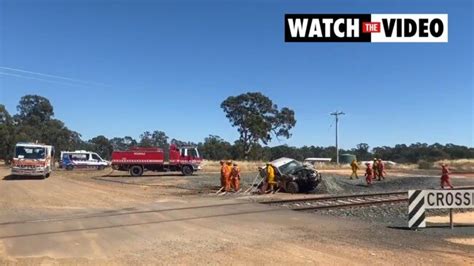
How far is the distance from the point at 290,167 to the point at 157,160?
22426 mm

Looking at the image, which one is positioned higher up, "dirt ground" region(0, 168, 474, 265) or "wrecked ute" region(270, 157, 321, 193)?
"wrecked ute" region(270, 157, 321, 193)

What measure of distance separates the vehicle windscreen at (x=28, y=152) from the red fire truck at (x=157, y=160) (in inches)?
420

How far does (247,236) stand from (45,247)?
4.71m

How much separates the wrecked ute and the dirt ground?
761 cm

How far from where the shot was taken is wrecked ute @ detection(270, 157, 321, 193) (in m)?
27.7

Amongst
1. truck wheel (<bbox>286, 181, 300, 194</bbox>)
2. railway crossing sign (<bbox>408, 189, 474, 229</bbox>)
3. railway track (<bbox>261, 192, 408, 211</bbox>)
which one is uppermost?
railway crossing sign (<bbox>408, 189, 474, 229</bbox>)

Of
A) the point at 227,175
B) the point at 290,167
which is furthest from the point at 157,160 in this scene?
the point at 290,167

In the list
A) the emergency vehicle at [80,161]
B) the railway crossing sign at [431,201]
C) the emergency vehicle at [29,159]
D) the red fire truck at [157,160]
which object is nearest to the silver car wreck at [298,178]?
the railway crossing sign at [431,201]

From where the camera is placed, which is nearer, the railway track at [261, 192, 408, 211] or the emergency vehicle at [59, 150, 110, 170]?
the railway track at [261, 192, 408, 211]

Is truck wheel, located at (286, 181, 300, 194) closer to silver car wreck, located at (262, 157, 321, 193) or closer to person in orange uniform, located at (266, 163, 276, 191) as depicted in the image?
silver car wreck, located at (262, 157, 321, 193)

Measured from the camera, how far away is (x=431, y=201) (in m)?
14.6

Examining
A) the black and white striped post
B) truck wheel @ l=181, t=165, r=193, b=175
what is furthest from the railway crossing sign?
truck wheel @ l=181, t=165, r=193, b=175

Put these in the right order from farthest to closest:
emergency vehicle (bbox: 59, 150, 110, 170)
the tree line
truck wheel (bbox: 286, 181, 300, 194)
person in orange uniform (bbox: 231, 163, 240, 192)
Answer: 1. the tree line
2. emergency vehicle (bbox: 59, 150, 110, 170)
3. person in orange uniform (bbox: 231, 163, 240, 192)
4. truck wheel (bbox: 286, 181, 300, 194)

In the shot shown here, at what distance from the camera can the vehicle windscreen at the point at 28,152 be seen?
37500 mm
